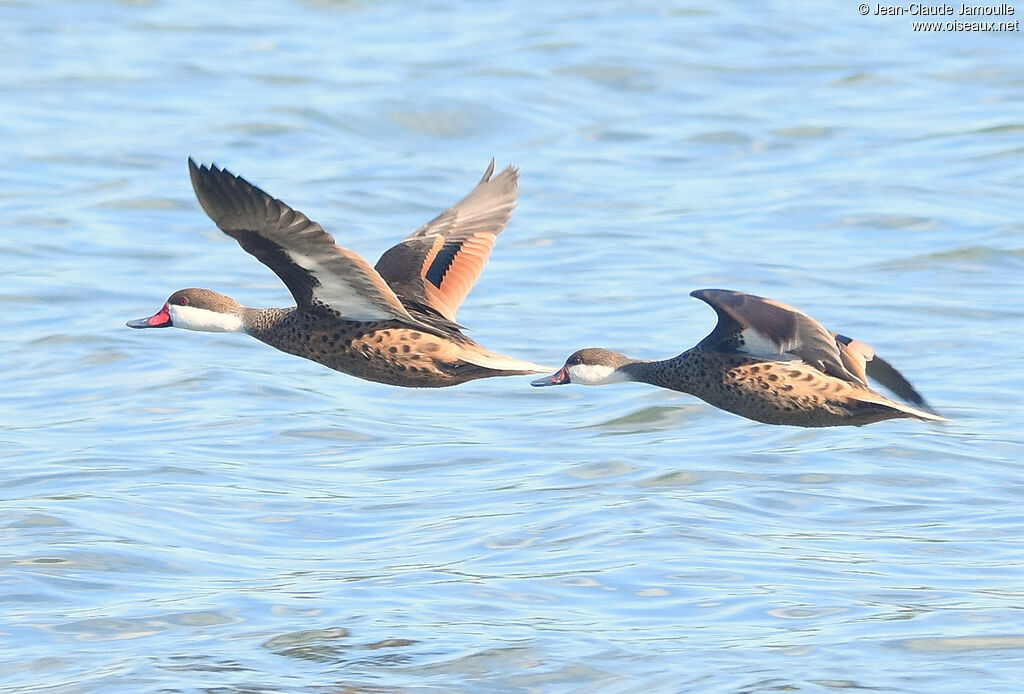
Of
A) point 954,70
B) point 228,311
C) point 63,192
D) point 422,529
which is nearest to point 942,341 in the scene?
point 422,529

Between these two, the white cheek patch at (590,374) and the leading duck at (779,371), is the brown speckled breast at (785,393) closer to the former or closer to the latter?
the leading duck at (779,371)

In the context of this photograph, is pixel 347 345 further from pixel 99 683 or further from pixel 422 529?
pixel 422 529

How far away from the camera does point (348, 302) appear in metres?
9.04

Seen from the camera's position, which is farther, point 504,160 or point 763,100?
point 763,100

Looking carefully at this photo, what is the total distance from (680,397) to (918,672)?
17.2 feet

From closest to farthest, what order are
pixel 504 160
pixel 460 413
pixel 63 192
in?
pixel 460 413
pixel 63 192
pixel 504 160

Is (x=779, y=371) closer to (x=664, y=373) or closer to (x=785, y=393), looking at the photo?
(x=785, y=393)

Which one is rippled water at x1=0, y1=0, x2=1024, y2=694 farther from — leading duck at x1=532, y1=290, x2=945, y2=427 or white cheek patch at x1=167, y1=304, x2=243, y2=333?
white cheek patch at x1=167, y1=304, x2=243, y2=333

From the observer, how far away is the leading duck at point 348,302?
27.5ft

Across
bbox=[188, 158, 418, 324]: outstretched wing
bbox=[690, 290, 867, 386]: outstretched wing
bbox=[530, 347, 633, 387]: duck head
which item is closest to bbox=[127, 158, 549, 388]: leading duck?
bbox=[188, 158, 418, 324]: outstretched wing

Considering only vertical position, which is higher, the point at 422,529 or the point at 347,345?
the point at 347,345

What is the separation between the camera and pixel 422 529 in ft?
40.1

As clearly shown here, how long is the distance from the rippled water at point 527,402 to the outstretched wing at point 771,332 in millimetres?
1688

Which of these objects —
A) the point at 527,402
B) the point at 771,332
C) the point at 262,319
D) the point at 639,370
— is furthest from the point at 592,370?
the point at 527,402
